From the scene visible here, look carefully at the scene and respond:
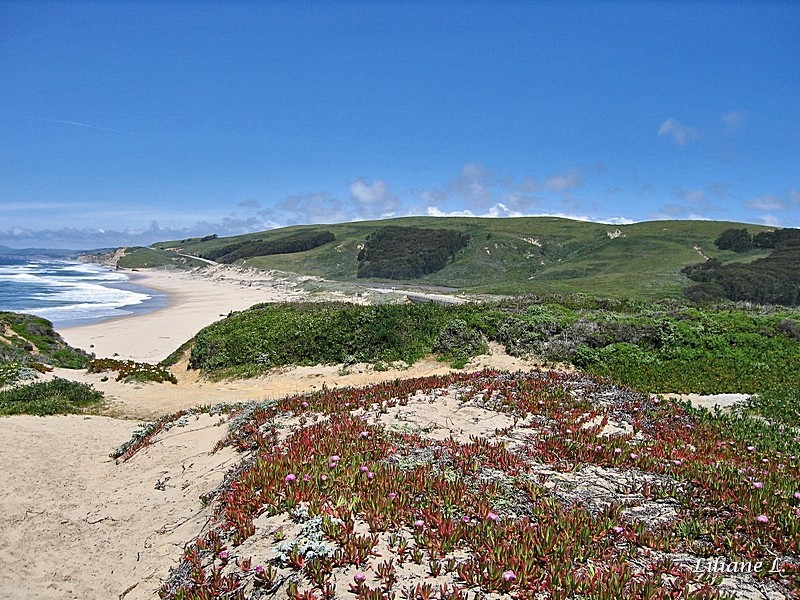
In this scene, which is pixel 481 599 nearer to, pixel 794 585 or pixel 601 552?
pixel 601 552

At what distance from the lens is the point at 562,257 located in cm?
9100

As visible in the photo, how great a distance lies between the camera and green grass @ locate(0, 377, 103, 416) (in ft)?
39.5

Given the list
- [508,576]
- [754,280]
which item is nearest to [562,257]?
[754,280]

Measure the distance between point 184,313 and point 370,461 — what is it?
1644 inches

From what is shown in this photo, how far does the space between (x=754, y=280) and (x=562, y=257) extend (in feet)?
139

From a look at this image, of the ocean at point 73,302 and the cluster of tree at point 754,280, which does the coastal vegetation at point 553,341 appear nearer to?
the ocean at point 73,302

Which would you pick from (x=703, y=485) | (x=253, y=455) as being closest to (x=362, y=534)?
(x=253, y=455)

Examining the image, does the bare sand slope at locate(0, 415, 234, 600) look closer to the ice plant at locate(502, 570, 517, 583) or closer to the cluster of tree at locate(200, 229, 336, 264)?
the ice plant at locate(502, 570, 517, 583)

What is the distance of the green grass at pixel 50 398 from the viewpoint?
12.0m

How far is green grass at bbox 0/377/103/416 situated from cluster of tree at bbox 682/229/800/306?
147ft

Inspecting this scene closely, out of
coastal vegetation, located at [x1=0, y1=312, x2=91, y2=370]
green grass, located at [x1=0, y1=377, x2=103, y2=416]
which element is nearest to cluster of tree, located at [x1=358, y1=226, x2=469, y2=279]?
coastal vegetation, located at [x1=0, y1=312, x2=91, y2=370]

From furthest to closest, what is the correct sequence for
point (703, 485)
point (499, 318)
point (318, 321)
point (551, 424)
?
point (318, 321)
point (499, 318)
point (551, 424)
point (703, 485)

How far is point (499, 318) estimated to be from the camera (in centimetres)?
1828

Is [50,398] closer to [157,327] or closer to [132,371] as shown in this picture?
[132,371]
